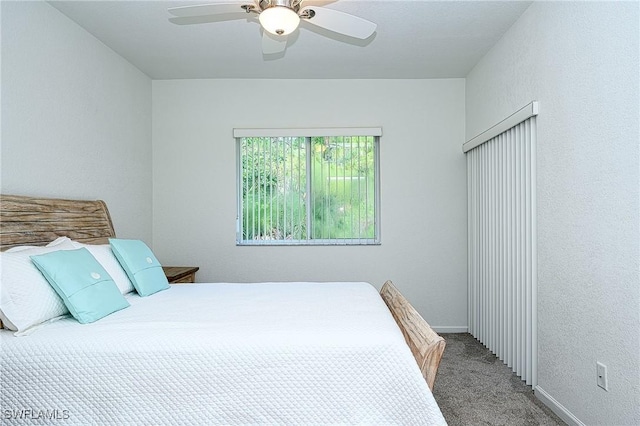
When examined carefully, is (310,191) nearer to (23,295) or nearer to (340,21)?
(340,21)

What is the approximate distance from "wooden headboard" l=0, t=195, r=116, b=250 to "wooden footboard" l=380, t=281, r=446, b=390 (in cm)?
219

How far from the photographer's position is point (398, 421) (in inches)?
64.2

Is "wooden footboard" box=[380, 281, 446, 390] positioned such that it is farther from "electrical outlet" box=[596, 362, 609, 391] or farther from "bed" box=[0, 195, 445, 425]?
"electrical outlet" box=[596, 362, 609, 391]

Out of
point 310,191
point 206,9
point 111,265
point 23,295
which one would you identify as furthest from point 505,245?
point 23,295

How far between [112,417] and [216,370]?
1.49 ft

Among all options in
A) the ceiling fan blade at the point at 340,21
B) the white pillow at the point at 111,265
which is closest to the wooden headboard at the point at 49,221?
the white pillow at the point at 111,265

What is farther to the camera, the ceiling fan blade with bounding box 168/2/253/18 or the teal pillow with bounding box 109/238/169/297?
the teal pillow with bounding box 109/238/169/297

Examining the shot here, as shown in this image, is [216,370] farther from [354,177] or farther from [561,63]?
[354,177]

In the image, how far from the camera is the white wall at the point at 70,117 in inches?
94.3

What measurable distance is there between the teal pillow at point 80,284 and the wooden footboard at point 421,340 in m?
1.53

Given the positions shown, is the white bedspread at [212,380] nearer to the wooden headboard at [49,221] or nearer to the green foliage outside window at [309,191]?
the wooden headboard at [49,221]

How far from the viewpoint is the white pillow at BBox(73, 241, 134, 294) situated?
7.99ft

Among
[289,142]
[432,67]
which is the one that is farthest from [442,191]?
[289,142]

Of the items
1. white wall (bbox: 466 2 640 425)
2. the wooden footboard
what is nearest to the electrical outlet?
white wall (bbox: 466 2 640 425)
